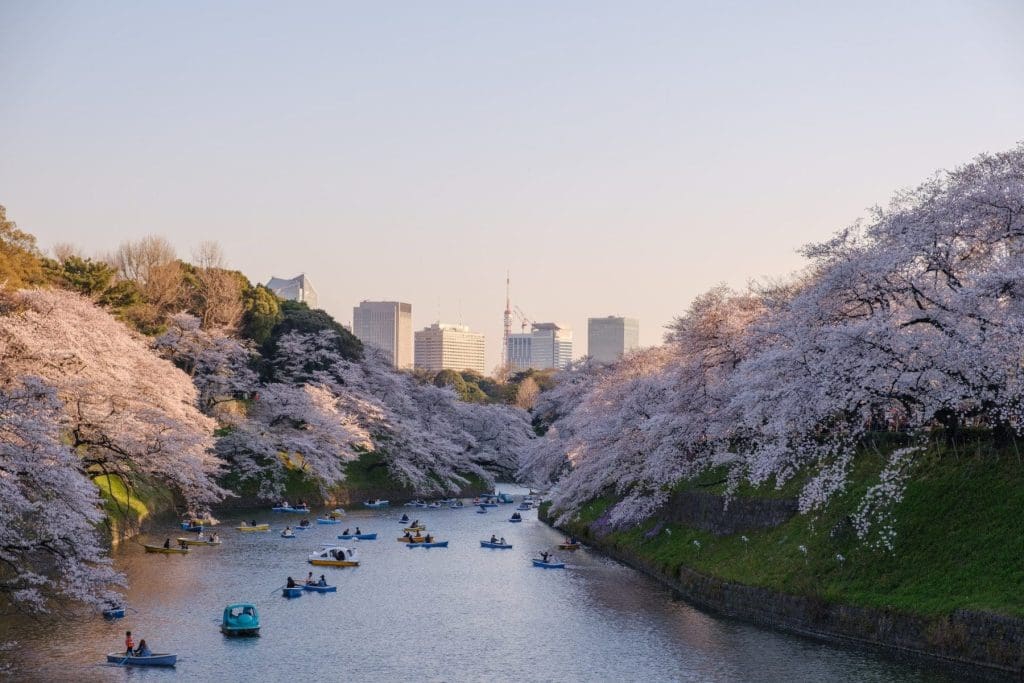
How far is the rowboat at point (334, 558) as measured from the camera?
58.1 meters

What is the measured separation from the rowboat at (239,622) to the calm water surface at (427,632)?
515 mm

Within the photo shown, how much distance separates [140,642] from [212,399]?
6304cm

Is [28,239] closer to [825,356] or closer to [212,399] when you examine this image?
[212,399]

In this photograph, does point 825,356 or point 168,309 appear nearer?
point 825,356

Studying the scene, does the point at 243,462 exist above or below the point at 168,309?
below

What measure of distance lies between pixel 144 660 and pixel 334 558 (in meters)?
25.3

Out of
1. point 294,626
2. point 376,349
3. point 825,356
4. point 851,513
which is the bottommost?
point 294,626

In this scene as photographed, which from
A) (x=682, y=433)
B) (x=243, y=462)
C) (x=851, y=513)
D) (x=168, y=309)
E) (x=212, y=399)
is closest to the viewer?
(x=851, y=513)

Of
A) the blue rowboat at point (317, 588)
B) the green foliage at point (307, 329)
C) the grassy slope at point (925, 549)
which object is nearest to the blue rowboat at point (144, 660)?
the blue rowboat at point (317, 588)

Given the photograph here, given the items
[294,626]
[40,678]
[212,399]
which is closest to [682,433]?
[294,626]

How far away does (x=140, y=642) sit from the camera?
33.9m

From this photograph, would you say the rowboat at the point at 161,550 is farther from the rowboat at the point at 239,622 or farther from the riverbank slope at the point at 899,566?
the riverbank slope at the point at 899,566

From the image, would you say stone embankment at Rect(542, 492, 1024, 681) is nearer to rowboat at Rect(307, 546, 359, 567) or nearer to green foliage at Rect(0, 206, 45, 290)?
rowboat at Rect(307, 546, 359, 567)

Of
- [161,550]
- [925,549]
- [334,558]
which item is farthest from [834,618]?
[161,550]
